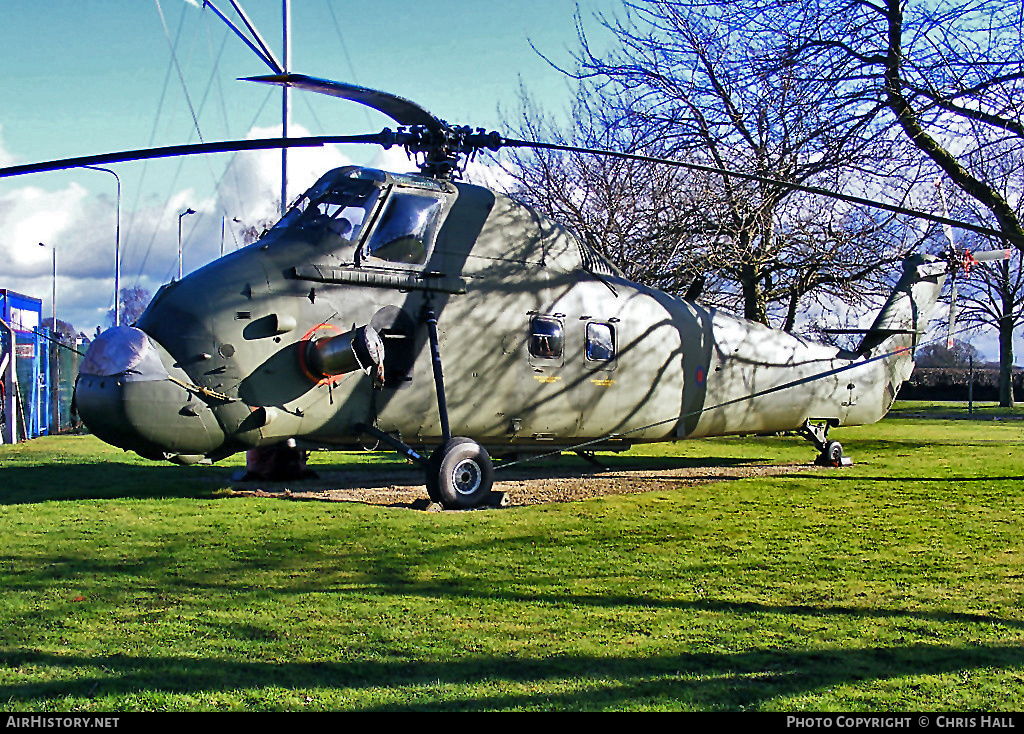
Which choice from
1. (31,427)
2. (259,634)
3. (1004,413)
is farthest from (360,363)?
(1004,413)

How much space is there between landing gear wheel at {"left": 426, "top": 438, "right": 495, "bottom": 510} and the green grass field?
41 cm

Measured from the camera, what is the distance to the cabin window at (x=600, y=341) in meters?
12.4

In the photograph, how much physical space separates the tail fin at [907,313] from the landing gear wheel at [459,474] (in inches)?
361

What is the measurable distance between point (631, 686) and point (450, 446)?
Answer: 612cm

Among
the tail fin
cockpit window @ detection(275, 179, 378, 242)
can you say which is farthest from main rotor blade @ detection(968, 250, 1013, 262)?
cockpit window @ detection(275, 179, 378, 242)

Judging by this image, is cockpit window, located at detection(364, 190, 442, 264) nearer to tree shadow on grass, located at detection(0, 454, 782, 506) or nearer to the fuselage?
the fuselage

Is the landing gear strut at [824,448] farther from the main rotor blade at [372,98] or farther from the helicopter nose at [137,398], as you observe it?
the helicopter nose at [137,398]

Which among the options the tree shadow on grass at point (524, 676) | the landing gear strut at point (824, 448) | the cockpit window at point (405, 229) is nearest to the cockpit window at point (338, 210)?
the cockpit window at point (405, 229)

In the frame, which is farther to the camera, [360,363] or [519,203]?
[519,203]

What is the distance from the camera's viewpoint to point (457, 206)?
1132cm

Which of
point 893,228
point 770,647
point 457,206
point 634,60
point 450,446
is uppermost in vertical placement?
point 634,60

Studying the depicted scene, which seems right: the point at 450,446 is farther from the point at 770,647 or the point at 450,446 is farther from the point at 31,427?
the point at 31,427

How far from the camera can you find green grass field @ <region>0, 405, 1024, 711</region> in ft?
13.7

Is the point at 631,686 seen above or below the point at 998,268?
below
